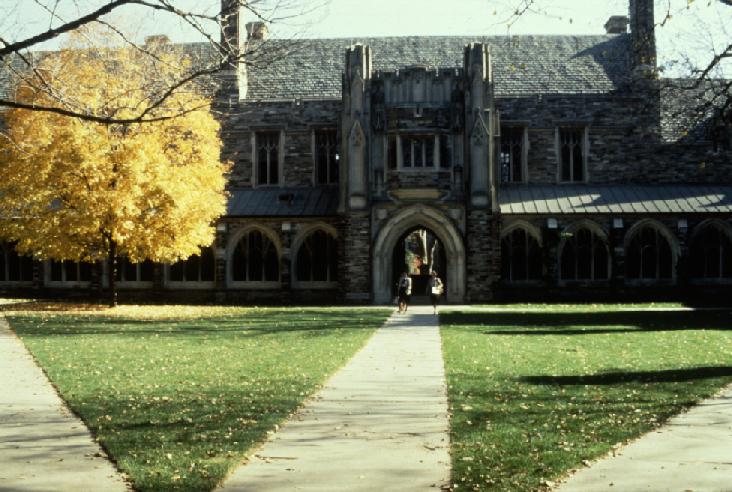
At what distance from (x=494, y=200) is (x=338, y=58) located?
12010 mm

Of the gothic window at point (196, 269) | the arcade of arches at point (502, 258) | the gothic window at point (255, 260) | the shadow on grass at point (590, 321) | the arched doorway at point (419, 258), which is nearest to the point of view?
the shadow on grass at point (590, 321)

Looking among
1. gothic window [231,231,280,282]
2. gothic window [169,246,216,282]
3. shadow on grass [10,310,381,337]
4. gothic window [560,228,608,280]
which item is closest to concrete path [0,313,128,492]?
Answer: shadow on grass [10,310,381,337]

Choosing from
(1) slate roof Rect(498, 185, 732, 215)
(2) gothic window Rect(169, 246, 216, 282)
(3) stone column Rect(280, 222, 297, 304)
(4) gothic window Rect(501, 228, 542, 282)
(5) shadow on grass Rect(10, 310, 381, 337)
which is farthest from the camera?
(2) gothic window Rect(169, 246, 216, 282)

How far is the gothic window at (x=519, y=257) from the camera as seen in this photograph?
113ft

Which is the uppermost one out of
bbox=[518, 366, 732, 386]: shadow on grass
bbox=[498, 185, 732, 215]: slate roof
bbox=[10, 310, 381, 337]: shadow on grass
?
bbox=[498, 185, 732, 215]: slate roof

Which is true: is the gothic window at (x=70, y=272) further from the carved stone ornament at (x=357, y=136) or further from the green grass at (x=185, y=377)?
the carved stone ornament at (x=357, y=136)

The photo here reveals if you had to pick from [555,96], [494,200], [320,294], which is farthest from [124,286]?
[555,96]

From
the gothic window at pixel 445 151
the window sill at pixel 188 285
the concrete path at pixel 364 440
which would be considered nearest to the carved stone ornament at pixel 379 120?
the gothic window at pixel 445 151

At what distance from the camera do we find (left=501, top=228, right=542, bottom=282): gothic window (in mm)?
34378

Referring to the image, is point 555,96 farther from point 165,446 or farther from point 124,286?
point 165,446

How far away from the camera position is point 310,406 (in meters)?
9.41

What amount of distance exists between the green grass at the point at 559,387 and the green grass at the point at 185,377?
1919 millimetres

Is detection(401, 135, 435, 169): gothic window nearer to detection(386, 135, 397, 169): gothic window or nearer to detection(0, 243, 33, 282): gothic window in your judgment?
detection(386, 135, 397, 169): gothic window

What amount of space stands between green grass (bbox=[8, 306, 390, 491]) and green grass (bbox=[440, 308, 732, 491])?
6.30 ft
